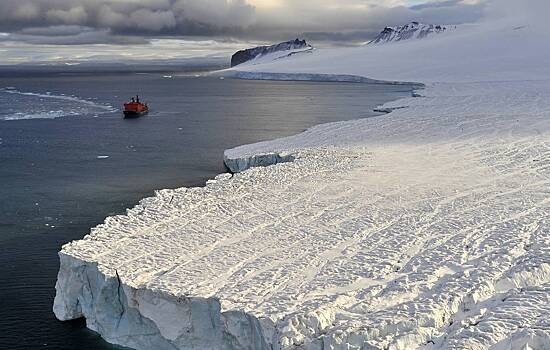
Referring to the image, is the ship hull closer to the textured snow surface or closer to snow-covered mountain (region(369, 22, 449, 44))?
the textured snow surface

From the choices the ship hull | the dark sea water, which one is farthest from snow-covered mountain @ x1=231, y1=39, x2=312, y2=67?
the ship hull

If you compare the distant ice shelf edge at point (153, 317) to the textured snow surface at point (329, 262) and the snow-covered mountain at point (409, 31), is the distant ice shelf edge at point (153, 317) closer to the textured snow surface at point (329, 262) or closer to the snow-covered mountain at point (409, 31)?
the textured snow surface at point (329, 262)

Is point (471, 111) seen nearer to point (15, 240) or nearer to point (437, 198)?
point (437, 198)

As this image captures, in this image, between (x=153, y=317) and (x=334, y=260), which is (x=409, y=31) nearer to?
(x=334, y=260)

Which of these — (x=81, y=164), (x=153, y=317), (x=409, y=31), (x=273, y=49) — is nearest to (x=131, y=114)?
(x=81, y=164)

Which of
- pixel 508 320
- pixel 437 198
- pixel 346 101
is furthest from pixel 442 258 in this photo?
pixel 346 101

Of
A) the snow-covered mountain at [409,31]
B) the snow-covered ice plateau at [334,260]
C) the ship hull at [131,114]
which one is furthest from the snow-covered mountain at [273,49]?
the snow-covered ice plateau at [334,260]

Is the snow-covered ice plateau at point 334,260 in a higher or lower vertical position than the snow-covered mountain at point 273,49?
lower
